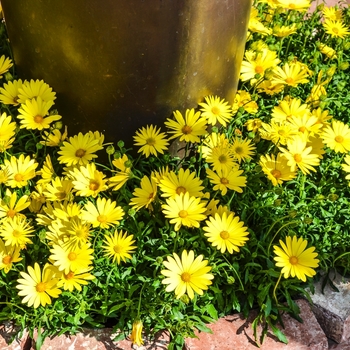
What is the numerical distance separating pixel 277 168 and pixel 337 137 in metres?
0.32

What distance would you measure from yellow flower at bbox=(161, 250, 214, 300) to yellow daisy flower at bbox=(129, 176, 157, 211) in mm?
230

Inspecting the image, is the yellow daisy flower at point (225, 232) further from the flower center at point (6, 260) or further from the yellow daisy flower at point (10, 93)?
the yellow daisy flower at point (10, 93)

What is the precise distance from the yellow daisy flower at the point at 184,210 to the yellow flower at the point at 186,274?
10 cm

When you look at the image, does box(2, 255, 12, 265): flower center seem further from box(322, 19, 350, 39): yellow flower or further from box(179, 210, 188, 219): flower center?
box(322, 19, 350, 39): yellow flower

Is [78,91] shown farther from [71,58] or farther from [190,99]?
[190,99]

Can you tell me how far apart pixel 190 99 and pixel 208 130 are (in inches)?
8.6

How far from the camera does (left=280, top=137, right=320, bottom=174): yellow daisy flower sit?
208 centimetres

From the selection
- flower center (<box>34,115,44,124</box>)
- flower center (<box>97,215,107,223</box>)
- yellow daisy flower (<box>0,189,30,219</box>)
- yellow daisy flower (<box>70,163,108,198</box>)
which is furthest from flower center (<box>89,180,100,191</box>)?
flower center (<box>34,115,44,124</box>)

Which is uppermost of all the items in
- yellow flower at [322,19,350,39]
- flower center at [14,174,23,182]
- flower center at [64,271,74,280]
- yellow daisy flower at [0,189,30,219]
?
yellow flower at [322,19,350,39]

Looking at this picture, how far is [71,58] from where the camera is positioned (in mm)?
1975

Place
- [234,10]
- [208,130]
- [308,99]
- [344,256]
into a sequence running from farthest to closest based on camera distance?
[308,99]
[208,130]
[344,256]
[234,10]

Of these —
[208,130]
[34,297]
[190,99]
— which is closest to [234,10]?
[190,99]

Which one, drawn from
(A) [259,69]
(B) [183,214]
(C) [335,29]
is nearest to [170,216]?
(B) [183,214]

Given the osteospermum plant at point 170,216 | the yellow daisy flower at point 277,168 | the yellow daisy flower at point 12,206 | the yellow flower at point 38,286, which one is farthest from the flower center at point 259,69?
the yellow flower at point 38,286
